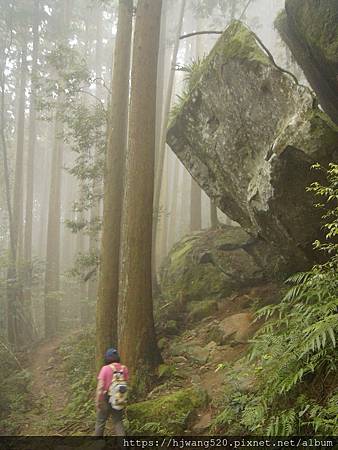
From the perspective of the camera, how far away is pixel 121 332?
887cm

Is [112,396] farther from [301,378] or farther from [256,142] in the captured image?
[256,142]

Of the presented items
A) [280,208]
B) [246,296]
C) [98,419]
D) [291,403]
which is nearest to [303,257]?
[280,208]

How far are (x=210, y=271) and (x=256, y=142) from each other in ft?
14.8

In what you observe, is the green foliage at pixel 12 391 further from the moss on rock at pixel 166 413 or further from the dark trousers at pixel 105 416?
the moss on rock at pixel 166 413

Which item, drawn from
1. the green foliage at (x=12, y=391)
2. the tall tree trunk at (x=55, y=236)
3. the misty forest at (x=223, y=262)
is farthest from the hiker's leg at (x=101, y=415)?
the tall tree trunk at (x=55, y=236)

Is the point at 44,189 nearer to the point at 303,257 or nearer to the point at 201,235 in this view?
the point at 201,235

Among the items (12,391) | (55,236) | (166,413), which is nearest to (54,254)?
(55,236)

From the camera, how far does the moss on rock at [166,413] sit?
6.58 metres

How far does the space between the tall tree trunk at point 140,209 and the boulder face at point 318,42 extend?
9.88 ft

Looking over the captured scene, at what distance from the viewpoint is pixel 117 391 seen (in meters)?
6.90

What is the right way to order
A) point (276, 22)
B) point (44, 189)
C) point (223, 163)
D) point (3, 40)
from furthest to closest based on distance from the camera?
1. point (44, 189)
2. point (3, 40)
3. point (276, 22)
4. point (223, 163)

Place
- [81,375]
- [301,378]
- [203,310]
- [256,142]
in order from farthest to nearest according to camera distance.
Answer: [81,375]
[203,310]
[256,142]
[301,378]

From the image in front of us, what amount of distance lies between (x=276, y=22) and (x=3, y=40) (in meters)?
13.5

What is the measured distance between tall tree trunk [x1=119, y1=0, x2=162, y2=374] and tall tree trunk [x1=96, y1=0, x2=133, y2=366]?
1.19 m
